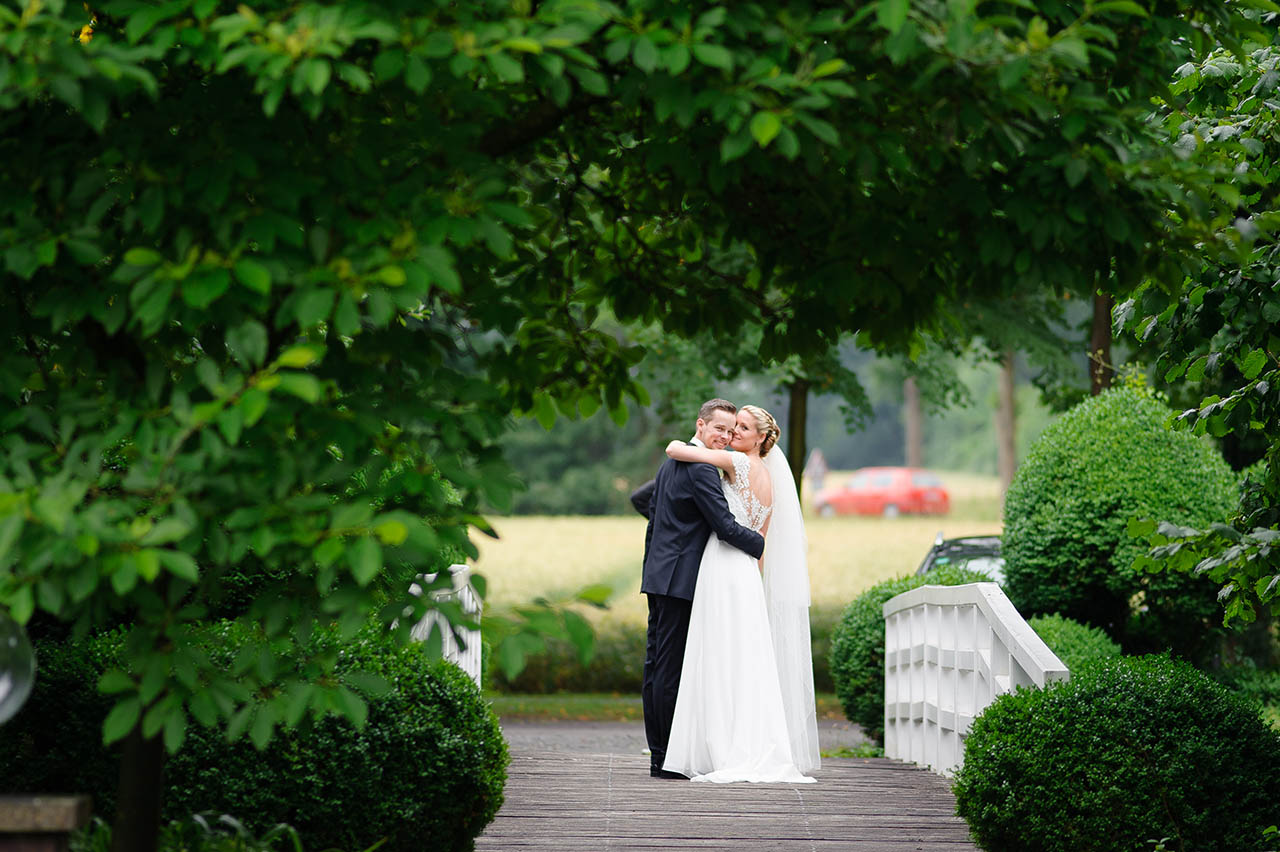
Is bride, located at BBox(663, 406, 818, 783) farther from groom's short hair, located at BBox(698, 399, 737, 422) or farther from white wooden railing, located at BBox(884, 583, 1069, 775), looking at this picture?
white wooden railing, located at BBox(884, 583, 1069, 775)

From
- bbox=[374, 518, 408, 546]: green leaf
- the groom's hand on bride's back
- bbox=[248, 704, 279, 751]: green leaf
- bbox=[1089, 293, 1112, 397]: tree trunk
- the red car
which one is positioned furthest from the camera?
the red car

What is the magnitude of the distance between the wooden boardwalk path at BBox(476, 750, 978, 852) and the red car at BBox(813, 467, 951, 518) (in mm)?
33023

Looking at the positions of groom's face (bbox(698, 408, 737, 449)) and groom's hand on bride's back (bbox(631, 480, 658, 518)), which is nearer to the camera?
groom's face (bbox(698, 408, 737, 449))

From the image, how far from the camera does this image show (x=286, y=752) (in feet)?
18.0

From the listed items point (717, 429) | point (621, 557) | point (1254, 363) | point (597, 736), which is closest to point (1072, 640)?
point (717, 429)

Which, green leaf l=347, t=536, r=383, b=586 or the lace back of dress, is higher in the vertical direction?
the lace back of dress

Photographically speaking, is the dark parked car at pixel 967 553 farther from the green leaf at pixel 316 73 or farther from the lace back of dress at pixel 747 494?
the green leaf at pixel 316 73

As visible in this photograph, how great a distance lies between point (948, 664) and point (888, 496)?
3439 cm

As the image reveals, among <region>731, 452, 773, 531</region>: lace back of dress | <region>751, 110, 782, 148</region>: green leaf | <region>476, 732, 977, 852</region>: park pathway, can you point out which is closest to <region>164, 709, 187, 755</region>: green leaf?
<region>751, 110, 782, 148</region>: green leaf

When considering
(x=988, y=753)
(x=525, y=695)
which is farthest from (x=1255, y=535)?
(x=525, y=695)

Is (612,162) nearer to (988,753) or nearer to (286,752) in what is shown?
(286,752)

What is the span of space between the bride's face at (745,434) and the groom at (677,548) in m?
0.11

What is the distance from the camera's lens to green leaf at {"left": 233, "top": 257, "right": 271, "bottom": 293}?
10.5 ft

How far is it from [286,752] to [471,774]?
0.74 m
